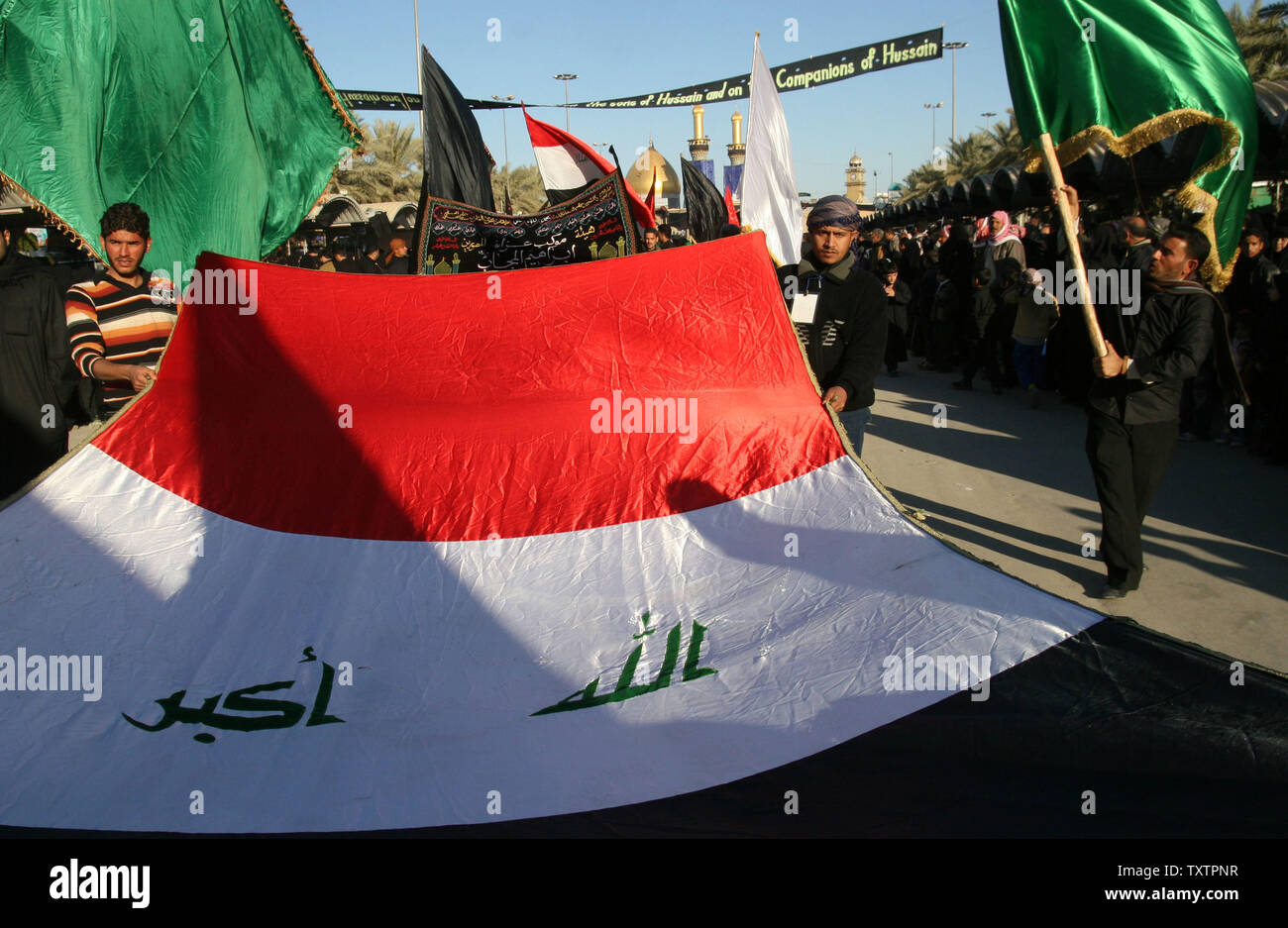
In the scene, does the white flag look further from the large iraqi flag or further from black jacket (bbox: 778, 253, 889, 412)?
the large iraqi flag

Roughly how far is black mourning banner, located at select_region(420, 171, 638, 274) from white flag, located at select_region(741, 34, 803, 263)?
1.20 m

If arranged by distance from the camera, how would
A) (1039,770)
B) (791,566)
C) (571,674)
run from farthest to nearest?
(791,566) < (571,674) < (1039,770)

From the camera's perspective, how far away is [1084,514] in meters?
6.71

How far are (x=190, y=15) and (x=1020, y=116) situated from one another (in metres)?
4.77

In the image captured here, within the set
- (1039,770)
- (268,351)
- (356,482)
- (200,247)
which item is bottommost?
(1039,770)

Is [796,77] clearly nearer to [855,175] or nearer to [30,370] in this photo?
[30,370]

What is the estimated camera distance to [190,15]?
565 centimetres

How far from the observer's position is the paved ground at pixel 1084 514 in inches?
197

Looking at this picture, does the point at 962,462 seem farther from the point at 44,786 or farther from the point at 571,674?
the point at 44,786

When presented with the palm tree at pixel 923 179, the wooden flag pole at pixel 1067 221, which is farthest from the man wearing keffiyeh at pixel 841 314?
the palm tree at pixel 923 179

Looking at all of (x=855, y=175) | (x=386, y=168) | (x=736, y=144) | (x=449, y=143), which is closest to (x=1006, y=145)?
(x=386, y=168)

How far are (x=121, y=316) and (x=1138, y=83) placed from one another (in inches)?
194

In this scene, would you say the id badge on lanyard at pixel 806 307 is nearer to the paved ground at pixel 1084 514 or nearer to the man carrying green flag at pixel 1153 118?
Answer: the man carrying green flag at pixel 1153 118
